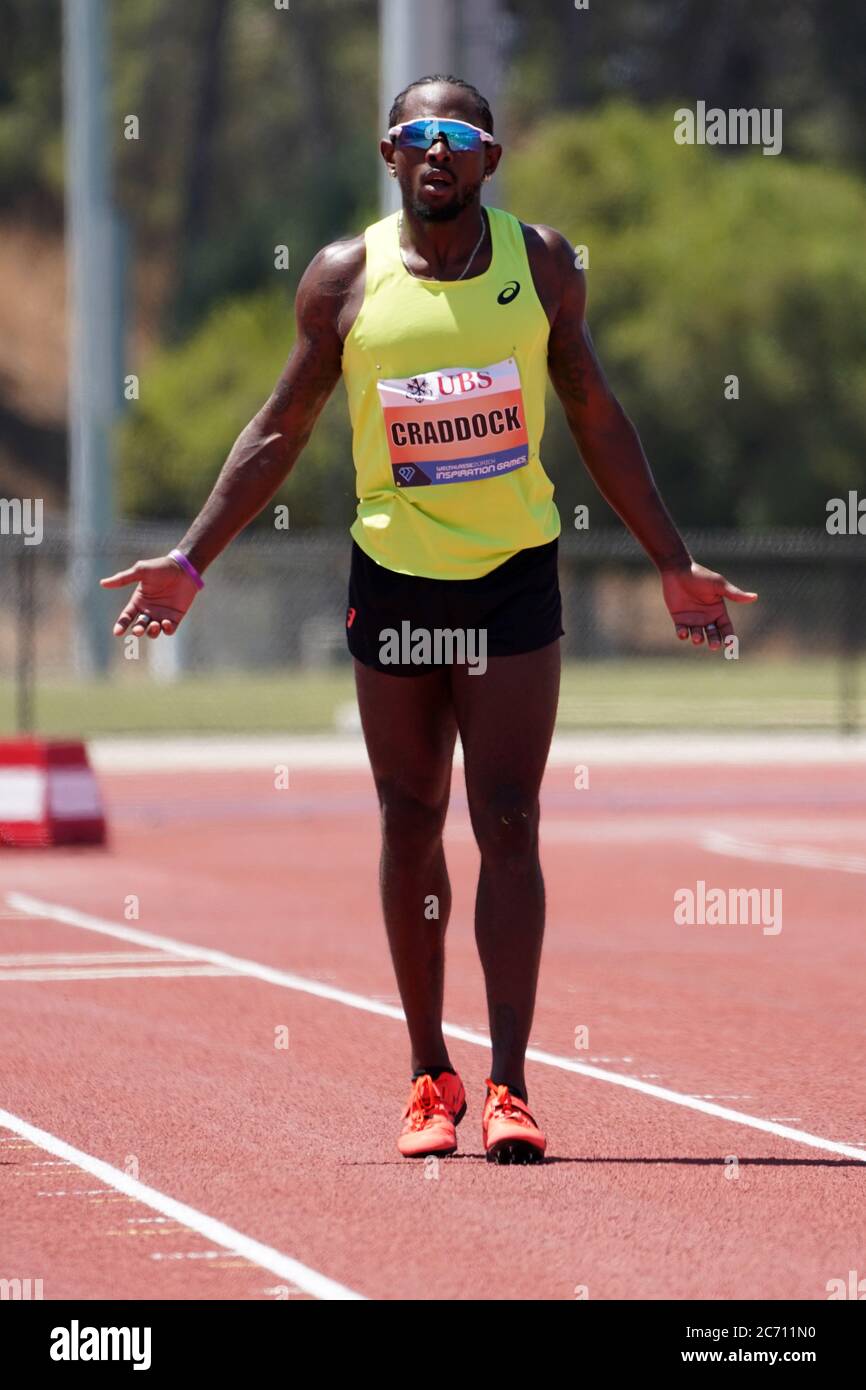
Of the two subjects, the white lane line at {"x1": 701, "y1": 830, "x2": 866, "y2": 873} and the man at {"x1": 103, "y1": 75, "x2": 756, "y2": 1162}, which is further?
the white lane line at {"x1": 701, "y1": 830, "x2": 866, "y2": 873}

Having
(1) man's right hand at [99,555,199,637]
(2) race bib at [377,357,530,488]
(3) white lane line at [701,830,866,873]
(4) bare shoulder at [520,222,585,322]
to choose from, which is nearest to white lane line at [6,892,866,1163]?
(2) race bib at [377,357,530,488]

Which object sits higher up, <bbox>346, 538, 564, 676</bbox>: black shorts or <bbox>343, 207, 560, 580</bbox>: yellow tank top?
<bbox>343, 207, 560, 580</bbox>: yellow tank top

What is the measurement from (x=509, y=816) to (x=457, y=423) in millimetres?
956

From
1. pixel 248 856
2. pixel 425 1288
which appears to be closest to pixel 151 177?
pixel 248 856

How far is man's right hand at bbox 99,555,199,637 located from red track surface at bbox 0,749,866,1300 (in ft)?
4.29

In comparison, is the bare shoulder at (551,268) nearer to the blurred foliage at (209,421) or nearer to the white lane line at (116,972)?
the white lane line at (116,972)

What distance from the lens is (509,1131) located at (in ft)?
20.5

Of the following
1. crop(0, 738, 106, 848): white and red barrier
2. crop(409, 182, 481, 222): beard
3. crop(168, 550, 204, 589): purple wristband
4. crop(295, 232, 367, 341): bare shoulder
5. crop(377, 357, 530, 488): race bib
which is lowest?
crop(0, 738, 106, 848): white and red barrier

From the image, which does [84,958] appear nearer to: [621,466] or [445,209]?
[621,466]

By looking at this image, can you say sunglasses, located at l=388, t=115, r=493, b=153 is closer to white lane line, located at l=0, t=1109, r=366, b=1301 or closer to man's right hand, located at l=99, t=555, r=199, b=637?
man's right hand, located at l=99, t=555, r=199, b=637

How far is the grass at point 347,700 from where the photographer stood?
2870 centimetres

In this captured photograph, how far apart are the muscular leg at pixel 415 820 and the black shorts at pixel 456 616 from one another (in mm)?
64

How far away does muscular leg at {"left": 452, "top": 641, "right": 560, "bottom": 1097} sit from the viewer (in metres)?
6.20

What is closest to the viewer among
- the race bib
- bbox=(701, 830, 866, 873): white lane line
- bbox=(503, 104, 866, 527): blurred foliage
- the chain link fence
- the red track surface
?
the red track surface
